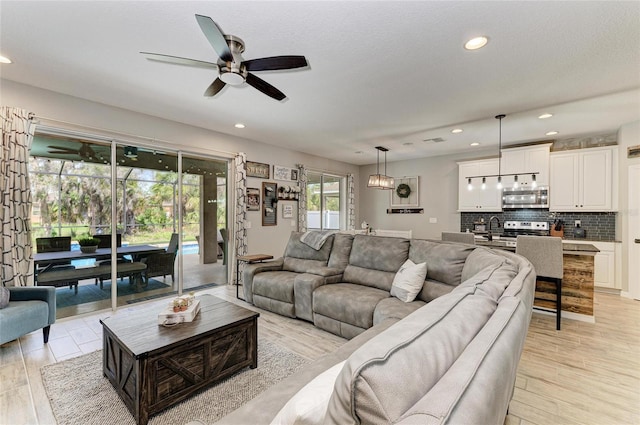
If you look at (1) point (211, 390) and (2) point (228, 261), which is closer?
(1) point (211, 390)

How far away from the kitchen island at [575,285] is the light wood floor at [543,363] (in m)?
0.19

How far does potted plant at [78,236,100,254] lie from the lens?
144 inches

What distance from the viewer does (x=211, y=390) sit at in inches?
82.6

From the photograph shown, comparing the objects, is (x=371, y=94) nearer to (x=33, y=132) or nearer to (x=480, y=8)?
(x=480, y=8)

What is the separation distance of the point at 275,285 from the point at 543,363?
2.85 meters

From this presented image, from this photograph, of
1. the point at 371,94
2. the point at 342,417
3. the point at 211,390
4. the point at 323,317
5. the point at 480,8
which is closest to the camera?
the point at 342,417

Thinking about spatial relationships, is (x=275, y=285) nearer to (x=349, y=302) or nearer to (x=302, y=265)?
(x=302, y=265)

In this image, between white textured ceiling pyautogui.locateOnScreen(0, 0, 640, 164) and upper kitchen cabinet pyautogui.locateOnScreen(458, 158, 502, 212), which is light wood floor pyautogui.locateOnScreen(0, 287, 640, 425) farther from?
white textured ceiling pyautogui.locateOnScreen(0, 0, 640, 164)

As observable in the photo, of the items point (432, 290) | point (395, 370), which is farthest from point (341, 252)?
point (395, 370)

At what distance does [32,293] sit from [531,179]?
755 centimetres

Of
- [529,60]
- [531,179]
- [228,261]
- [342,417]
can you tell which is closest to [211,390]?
[342,417]

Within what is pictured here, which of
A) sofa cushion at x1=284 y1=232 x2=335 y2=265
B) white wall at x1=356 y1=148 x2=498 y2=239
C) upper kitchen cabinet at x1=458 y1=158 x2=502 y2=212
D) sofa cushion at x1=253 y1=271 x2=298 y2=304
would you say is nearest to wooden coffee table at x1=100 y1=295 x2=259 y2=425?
sofa cushion at x1=253 y1=271 x2=298 y2=304

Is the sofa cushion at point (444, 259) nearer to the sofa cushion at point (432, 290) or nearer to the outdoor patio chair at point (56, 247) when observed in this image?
the sofa cushion at point (432, 290)

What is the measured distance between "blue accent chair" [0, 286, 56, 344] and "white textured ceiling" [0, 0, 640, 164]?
227cm
